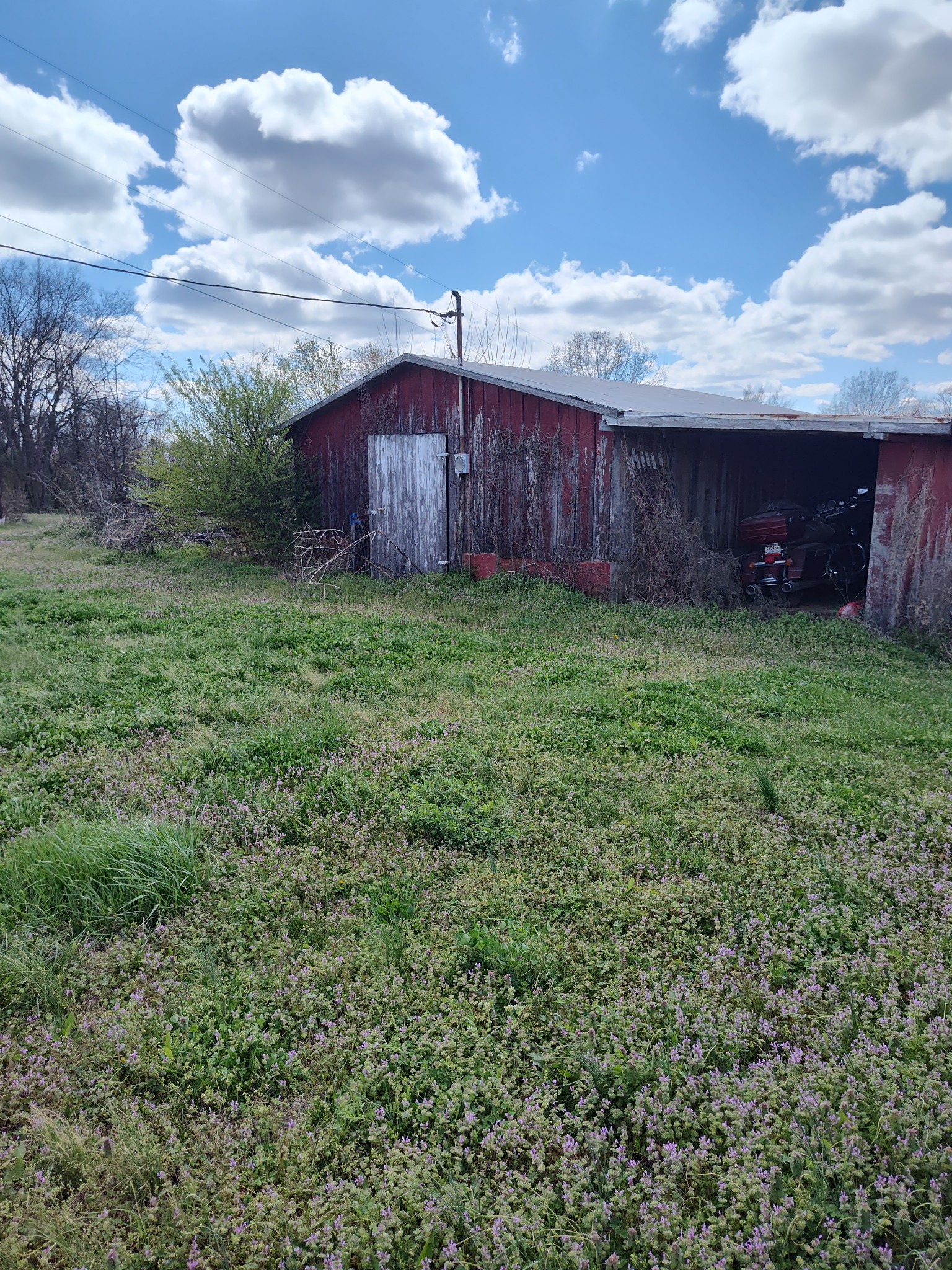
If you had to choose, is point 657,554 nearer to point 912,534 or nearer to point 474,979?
point 912,534

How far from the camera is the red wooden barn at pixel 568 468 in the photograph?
907cm

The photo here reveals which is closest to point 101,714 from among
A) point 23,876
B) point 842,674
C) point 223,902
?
point 23,876

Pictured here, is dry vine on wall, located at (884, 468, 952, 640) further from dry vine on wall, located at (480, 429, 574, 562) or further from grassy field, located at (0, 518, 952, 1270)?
dry vine on wall, located at (480, 429, 574, 562)

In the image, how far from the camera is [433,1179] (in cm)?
A: 218

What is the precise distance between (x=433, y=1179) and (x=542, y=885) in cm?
165

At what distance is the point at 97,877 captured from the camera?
12.1 feet

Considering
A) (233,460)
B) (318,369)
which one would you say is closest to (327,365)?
(318,369)

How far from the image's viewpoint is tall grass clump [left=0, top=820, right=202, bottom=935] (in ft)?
11.6

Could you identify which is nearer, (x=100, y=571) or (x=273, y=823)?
(x=273, y=823)

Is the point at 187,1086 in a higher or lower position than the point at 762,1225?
lower

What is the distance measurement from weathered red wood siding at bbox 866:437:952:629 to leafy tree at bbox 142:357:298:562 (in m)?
10.8

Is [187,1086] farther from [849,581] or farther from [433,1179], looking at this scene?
[849,581]

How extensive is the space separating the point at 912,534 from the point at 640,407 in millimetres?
5008

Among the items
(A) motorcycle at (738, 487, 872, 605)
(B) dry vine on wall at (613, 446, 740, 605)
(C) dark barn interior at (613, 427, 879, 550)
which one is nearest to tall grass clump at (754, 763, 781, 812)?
(B) dry vine on wall at (613, 446, 740, 605)
